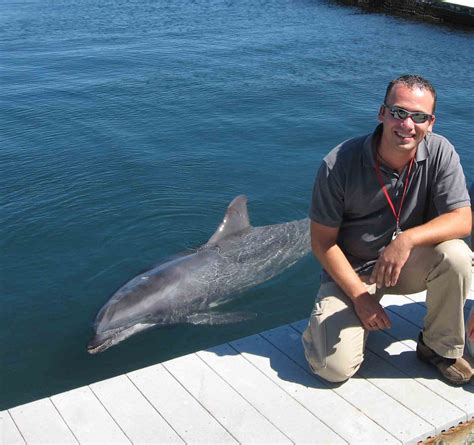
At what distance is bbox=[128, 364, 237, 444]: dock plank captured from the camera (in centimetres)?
451

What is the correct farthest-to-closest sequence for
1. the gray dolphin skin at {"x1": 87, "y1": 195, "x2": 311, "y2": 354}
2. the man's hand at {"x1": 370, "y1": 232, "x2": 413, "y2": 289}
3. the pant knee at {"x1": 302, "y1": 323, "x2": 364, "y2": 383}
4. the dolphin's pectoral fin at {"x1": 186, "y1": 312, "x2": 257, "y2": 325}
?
the dolphin's pectoral fin at {"x1": 186, "y1": 312, "x2": 257, "y2": 325}
the gray dolphin skin at {"x1": 87, "y1": 195, "x2": 311, "y2": 354}
the pant knee at {"x1": 302, "y1": 323, "x2": 364, "y2": 383}
the man's hand at {"x1": 370, "y1": 232, "x2": 413, "y2": 289}

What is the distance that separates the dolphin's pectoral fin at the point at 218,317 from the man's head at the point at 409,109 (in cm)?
341

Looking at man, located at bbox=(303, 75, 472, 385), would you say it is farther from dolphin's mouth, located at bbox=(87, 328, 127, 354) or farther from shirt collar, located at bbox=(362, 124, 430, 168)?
dolphin's mouth, located at bbox=(87, 328, 127, 354)

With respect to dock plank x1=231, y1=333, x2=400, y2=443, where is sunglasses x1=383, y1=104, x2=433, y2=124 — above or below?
above

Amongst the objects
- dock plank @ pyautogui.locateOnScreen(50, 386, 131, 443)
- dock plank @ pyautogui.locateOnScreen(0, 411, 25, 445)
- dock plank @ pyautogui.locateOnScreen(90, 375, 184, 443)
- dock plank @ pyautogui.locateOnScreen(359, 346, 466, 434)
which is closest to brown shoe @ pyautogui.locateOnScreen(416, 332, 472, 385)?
dock plank @ pyautogui.locateOnScreen(359, 346, 466, 434)

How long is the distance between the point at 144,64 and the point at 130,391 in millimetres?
15256

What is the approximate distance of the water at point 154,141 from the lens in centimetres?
734


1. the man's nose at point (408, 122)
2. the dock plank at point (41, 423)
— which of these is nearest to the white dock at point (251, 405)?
the dock plank at point (41, 423)

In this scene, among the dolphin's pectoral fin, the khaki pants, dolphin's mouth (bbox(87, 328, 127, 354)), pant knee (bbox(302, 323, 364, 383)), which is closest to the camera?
the khaki pants

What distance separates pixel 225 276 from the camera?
7.92 metres

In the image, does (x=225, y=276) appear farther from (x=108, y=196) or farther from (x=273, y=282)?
(x=108, y=196)

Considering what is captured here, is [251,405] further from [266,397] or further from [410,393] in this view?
[410,393]

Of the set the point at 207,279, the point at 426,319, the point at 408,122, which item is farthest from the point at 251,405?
the point at 207,279

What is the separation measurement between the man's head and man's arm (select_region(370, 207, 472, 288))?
613 millimetres
